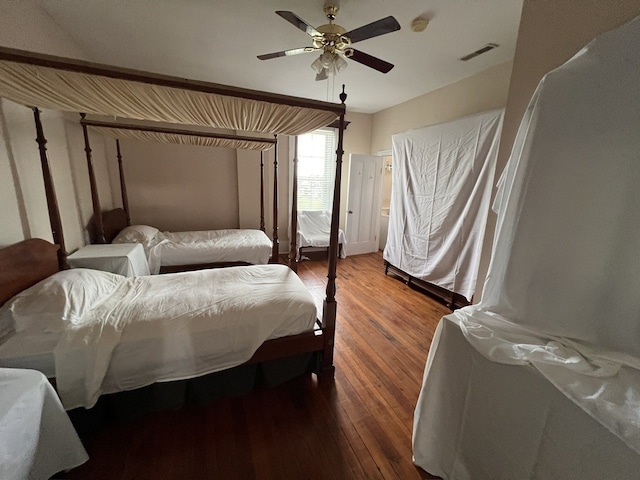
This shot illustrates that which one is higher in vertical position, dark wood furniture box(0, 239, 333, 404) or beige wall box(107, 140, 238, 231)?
beige wall box(107, 140, 238, 231)

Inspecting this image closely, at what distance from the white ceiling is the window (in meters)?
1.39

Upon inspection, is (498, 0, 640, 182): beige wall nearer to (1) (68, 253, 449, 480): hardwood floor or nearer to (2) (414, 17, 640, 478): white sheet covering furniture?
(2) (414, 17, 640, 478): white sheet covering furniture

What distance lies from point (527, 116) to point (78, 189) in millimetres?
3685

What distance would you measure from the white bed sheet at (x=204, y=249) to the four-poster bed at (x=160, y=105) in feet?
3.80

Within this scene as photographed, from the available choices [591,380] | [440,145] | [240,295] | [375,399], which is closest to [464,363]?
[591,380]

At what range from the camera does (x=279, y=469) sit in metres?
1.25

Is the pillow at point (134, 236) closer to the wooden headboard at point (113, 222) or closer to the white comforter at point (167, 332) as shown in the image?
the wooden headboard at point (113, 222)

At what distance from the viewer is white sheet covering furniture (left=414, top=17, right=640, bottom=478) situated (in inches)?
30.2

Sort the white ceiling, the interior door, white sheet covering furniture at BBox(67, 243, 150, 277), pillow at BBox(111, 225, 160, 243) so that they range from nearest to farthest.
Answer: the white ceiling < white sheet covering furniture at BBox(67, 243, 150, 277) < pillow at BBox(111, 225, 160, 243) < the interior door

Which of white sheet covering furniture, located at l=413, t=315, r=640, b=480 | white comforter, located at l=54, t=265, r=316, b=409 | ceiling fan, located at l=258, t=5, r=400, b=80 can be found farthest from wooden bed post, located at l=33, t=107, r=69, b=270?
white sheet covering furniture, located at l=413, t=315, r=640, b=480

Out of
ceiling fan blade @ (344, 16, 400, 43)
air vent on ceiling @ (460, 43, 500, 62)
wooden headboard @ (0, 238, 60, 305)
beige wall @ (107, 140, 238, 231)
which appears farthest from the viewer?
beige wall @ (107, 140, 238, 231)

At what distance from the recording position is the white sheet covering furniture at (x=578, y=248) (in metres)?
0.77

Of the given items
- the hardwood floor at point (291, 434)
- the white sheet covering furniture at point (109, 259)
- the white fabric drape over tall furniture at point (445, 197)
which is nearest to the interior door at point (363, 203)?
the white fabric drape over tall furniture at point (445, 197)

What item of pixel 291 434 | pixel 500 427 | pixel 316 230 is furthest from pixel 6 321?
pixel 316 230
